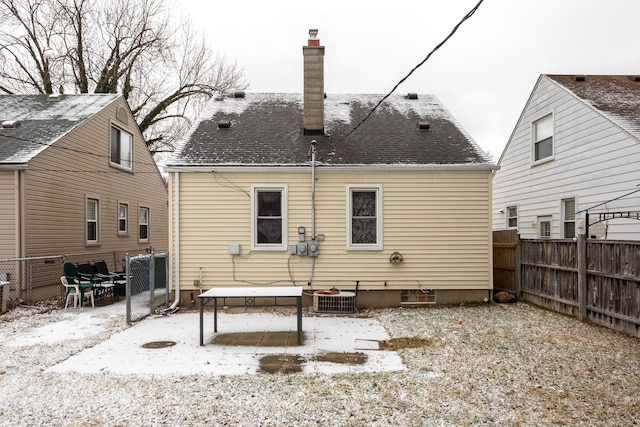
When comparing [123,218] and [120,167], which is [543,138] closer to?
[120,167]

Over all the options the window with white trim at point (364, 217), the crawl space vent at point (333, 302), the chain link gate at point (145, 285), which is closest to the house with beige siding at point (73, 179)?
the chain link gate at point (145, 285)

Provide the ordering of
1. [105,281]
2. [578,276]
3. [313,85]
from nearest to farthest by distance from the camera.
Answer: [578,276]
[313,85]
[105,281]

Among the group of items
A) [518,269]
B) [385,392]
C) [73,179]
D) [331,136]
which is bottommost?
[385,392]

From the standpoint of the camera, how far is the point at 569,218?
11.7 m

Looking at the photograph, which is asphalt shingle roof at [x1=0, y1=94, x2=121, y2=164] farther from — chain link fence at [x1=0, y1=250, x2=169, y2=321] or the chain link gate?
the chain link gate

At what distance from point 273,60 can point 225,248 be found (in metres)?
13.3

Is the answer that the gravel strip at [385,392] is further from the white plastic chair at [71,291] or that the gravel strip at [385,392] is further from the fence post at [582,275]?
the white plastic chair at [71,291]

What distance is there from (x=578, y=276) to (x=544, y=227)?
17.1 feet

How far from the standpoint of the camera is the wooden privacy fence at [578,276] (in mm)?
6859

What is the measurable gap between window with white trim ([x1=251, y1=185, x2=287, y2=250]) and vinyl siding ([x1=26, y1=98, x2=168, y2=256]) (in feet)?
18.6

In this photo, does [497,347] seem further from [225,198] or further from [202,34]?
[202,34]

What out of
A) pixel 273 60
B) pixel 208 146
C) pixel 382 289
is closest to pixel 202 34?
pixel 273 60

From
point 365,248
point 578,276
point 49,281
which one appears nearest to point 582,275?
point 578,276

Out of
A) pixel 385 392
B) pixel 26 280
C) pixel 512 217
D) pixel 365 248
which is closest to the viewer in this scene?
pixel 385 392
